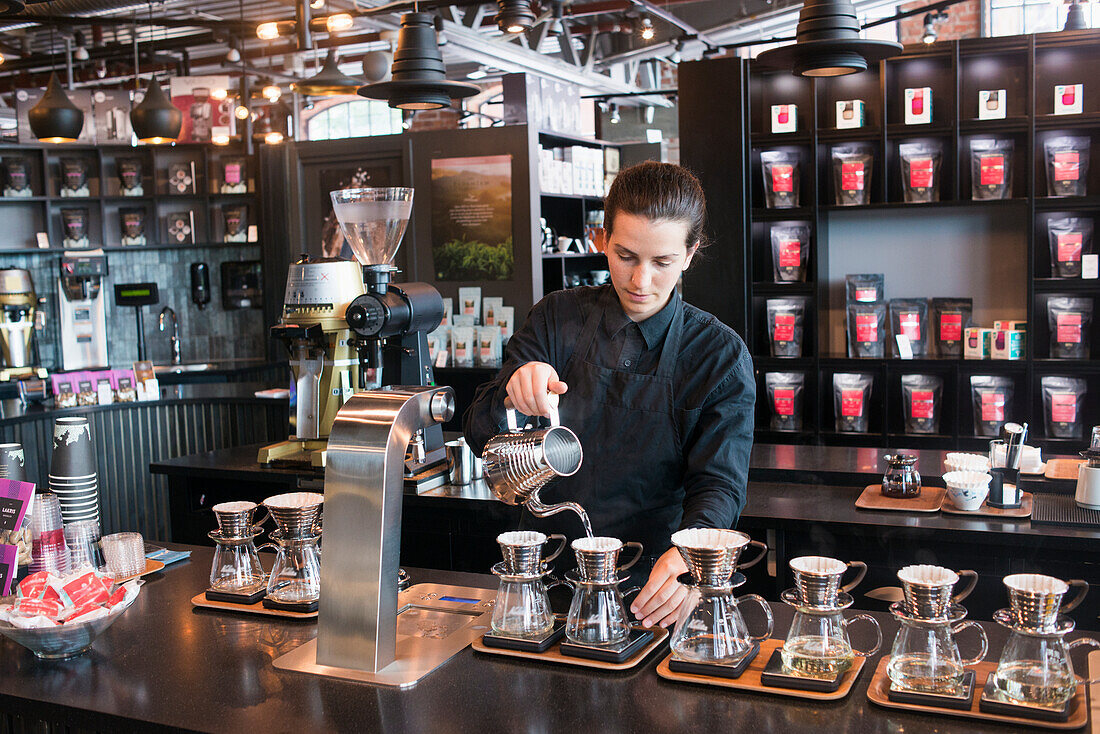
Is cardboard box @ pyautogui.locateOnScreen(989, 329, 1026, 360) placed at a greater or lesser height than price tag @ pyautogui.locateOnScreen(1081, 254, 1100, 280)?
lesser

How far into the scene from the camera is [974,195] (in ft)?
17.0

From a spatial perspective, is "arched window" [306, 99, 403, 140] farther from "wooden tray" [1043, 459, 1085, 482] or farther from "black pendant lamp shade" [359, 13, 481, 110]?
"wooden tray" [1043, 459, 1085, 482]

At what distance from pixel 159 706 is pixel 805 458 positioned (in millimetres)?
2542

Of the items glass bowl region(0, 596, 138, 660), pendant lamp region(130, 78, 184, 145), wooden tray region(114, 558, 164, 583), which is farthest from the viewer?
pendant lamp region(130, 78, 184, 145)

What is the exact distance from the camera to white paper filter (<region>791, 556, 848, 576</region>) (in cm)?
150

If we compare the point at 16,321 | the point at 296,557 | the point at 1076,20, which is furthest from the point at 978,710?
the point at 16,321

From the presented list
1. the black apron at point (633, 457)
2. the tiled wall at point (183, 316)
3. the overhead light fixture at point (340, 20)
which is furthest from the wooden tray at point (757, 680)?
the tiled wall at point (183, 316)

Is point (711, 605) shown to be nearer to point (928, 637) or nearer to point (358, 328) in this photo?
point (928, 637)

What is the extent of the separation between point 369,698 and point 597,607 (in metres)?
0.39

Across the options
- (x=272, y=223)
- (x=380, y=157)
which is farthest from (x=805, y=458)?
(x=272, y=223)

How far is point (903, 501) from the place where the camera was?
310 cm

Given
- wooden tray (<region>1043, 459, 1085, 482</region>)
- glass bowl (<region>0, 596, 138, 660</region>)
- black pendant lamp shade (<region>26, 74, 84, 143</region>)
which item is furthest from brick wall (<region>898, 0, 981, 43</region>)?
glass bowl (<region>0, 596, 138, 660</region>)

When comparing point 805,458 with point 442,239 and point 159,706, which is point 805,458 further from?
point 442,239

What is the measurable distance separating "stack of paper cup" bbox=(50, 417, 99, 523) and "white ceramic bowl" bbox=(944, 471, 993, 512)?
90.8 inches
